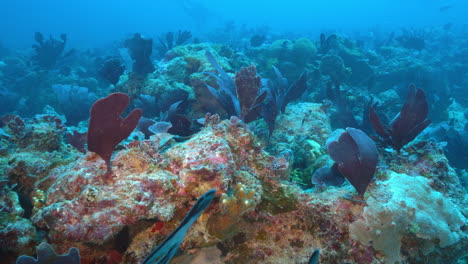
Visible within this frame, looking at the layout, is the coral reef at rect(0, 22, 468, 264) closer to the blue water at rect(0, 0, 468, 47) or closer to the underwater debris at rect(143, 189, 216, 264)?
the underwater debris at rect(143, 189, 216, 264)

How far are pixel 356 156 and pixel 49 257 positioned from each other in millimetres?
2239

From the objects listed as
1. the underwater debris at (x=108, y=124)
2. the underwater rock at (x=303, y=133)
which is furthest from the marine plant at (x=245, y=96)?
the underwater debris at (x=108, y=124)

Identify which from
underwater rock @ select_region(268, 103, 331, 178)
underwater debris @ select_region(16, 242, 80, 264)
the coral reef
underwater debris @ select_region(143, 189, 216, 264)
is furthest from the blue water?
underwater debris @ select_region(143, 189, 216, 264)

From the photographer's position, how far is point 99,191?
1.51 meters

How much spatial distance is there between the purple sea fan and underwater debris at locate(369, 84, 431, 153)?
2.91 feet

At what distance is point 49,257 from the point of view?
1.21 meters

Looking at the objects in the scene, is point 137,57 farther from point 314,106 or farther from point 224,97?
point 314,106

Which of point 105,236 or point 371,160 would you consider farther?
point 371,160

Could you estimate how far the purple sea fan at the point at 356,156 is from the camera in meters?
2.00

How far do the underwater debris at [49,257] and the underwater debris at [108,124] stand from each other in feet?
1.83

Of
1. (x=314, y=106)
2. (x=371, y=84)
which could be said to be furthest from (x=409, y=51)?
(x=314, y=106)

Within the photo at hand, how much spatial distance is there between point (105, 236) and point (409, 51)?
51.1 feet

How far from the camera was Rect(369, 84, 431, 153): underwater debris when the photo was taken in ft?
9.09

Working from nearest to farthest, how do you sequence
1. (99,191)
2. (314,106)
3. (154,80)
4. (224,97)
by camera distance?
(99,191), (224,97), (314,106), (154,80)
